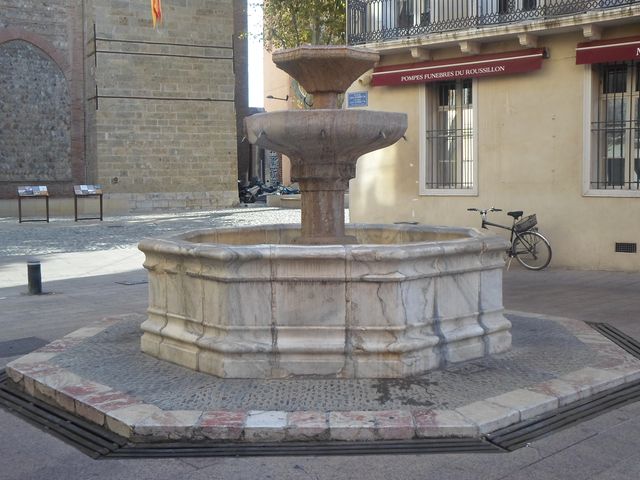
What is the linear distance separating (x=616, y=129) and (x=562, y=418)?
8516 mm

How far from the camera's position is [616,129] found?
12734 millimetres

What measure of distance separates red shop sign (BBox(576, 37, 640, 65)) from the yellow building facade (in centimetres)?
2

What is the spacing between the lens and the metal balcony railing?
516 inches

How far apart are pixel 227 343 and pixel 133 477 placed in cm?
165

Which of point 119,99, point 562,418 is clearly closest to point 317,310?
point 562,418

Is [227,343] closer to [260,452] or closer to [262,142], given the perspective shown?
[260,452]

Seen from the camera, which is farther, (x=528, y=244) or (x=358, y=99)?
(x=358, y=99)

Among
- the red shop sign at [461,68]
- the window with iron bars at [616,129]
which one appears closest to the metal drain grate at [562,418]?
the window with iron bars at [616,129]

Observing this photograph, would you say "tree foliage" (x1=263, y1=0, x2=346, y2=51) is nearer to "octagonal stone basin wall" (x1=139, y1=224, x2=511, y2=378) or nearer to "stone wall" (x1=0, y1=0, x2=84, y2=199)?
"stone wall" (x1=0, y1=0, x2=84, y2=199)

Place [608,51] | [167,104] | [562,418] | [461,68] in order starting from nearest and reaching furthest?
[562,418] < [608,51] < [461,68] < [167,104]

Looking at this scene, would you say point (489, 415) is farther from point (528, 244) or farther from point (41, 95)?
point (41, 95)

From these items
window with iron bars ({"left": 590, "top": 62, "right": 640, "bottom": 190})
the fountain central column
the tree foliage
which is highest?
the tree foliage

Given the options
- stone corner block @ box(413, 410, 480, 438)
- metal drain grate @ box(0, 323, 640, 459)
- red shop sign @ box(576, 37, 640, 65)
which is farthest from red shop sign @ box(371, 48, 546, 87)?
stone corner block @ box(413, 410, 480, 438)

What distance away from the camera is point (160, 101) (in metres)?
32.4
